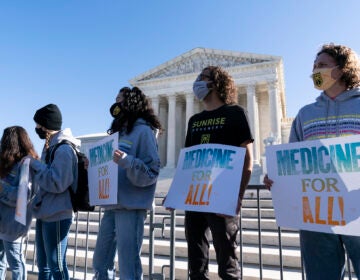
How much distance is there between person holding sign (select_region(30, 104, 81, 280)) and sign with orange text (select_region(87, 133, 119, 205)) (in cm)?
26

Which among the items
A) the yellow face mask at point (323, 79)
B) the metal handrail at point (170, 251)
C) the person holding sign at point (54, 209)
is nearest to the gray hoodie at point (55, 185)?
the person holding sign at point (54, 209)

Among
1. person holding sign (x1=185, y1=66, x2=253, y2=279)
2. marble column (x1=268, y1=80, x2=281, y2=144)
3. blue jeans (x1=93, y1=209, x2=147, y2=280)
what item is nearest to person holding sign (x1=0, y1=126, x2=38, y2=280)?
blue jeans (x1=93, y1=209, x2=147, y2=280)

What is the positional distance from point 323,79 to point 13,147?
389 cm

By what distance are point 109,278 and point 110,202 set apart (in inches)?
31.9

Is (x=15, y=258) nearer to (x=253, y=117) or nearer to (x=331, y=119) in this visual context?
(x=331, y=119)

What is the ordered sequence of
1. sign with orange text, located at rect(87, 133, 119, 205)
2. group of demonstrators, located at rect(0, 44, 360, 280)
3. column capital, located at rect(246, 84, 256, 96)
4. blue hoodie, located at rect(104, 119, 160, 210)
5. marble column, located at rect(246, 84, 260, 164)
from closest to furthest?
group of demonstrators, located at rect(0, 44, 360, 280) → blue hoodie, located at rect(104, 119, 160, 210) → sign with orange text, located at rect(87, 133, 119, 205) → marble column, located at rect(246, 84, 260, 164) → column capital, located at rect(246, 84, 256, 96)

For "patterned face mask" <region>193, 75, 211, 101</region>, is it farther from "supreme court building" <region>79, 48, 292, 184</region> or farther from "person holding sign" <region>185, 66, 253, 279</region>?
"supreme court building" <region>79, 48, 292, 184</region>

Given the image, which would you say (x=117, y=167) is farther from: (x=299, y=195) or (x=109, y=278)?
(x=299, y=195)

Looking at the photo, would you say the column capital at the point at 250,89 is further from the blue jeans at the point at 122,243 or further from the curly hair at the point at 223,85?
the blue jeans at the point at 122,243

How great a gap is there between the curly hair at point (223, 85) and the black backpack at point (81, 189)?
1.97 meters

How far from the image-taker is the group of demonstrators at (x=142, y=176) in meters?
2.46

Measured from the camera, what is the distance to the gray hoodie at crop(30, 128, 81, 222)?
A: 10.9 feet

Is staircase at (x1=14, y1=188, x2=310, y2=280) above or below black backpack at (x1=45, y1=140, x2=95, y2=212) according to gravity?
below

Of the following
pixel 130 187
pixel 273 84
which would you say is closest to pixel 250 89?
pixel 273 84
